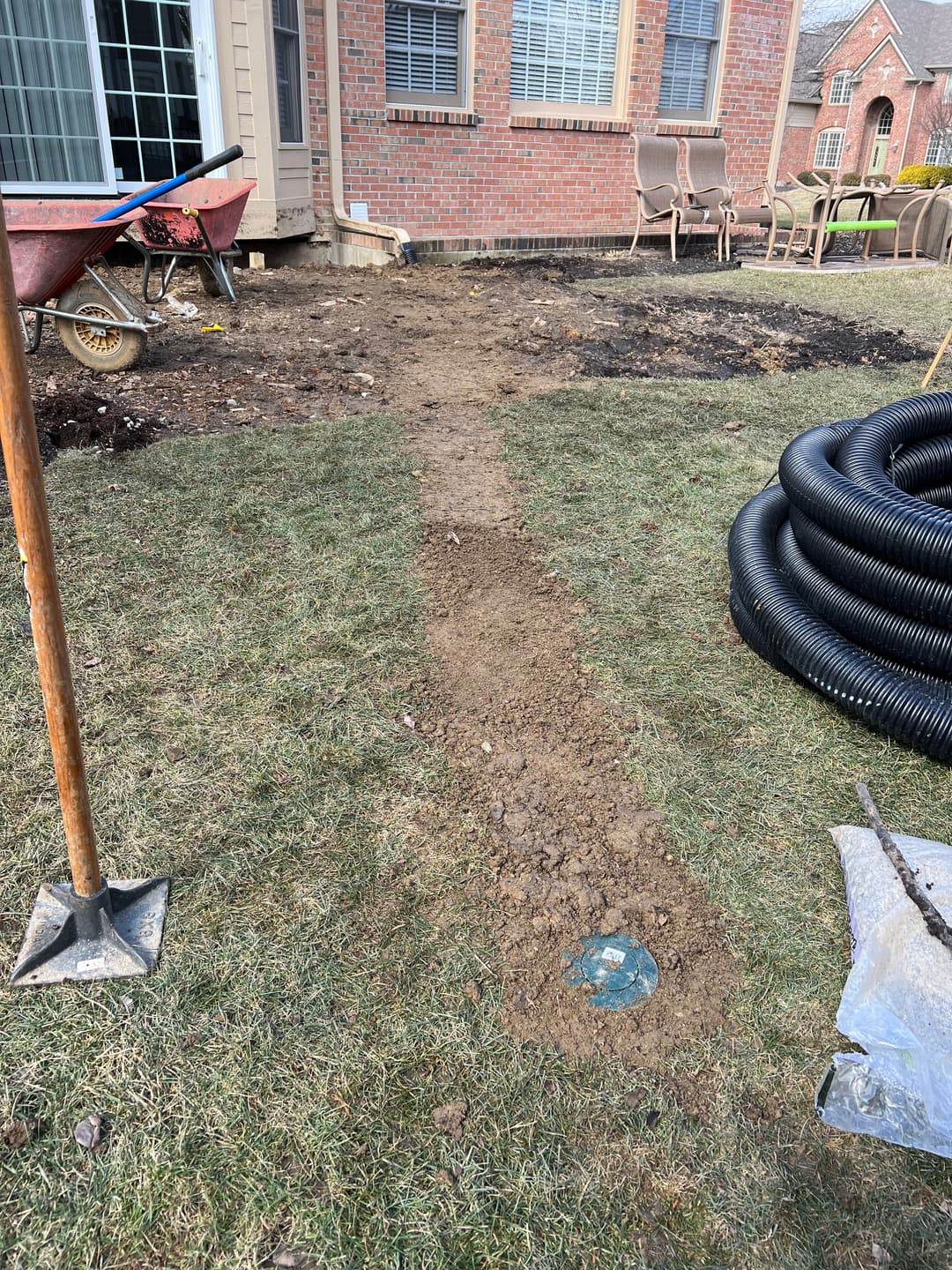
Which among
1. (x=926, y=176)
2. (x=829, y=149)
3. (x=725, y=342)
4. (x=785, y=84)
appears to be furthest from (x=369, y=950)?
(x=829, y=149)

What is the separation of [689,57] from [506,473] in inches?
442

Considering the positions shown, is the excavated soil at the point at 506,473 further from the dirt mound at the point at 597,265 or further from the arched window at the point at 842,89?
the arched window at the point at 842,89

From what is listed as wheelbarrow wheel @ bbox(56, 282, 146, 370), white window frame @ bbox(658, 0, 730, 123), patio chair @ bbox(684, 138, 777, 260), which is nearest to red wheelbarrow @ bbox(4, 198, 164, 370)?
wheelbarrow wheel @ bbox(56, 282, 146, 370)

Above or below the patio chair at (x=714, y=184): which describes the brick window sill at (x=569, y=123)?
above

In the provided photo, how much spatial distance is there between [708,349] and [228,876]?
648cm

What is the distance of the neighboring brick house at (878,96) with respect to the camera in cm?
3919

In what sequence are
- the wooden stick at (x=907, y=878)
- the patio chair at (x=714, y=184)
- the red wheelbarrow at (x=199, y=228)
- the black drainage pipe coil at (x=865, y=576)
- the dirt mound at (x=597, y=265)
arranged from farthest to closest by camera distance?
the patio chair at (x=714, y=184), the dirt mound at (x=597, y=265), the red wheelbarrow at (x=199, y=228), the black drainage pipe coil at (x=865, y=576), the wooden stick at (x=907, y=878)

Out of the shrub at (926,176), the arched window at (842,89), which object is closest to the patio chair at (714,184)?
the shrub at (926,176)

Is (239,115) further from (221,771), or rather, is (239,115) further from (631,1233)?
(631,1233)

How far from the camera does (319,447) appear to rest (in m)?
4.91

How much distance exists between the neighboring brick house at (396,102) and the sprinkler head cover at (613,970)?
357 inches

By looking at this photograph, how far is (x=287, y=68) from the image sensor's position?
30.8ft

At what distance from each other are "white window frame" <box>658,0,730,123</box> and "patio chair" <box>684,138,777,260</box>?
21.5 inches

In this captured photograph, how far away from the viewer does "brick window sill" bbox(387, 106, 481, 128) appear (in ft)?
33.6
